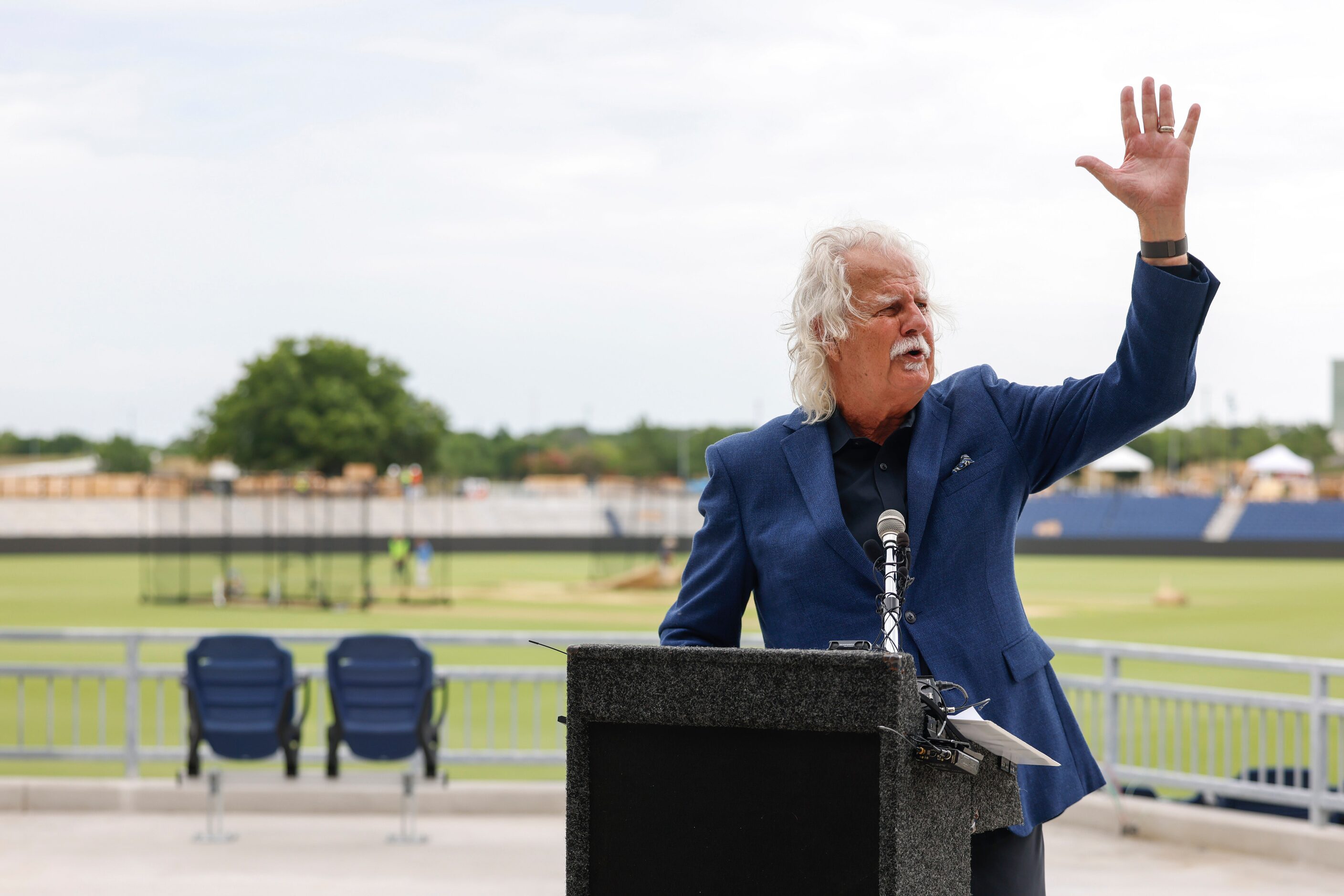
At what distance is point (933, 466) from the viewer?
237 cm

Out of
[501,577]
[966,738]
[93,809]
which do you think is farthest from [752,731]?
[501,577]

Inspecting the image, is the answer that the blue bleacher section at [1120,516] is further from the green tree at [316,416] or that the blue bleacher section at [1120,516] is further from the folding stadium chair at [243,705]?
the folding stadium chair at [243,705]

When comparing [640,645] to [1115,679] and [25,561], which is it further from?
[25,561]

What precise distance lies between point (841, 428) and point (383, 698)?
5.72 m

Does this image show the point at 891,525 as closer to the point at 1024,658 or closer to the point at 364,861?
the point at 1024,658

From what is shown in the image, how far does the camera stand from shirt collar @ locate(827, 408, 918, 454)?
248 centimetres

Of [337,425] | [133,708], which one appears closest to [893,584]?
[133,708]

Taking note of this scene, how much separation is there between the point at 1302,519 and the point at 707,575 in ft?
189

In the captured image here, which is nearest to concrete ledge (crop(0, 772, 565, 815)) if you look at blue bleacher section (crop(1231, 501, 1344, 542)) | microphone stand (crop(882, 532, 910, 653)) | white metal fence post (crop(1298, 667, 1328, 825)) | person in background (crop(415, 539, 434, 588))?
white metal fence post (crop(1298, 667, 1328, 825))

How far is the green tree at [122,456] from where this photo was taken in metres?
Answer: 115

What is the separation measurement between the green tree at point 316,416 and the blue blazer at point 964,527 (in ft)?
281

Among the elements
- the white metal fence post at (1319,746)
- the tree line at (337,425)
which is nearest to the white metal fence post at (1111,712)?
the white metal fence post at (1319,746)

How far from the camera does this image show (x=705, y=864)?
176cm

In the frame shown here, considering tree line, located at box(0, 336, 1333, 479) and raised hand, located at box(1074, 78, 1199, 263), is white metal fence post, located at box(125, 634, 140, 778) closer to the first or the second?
raised hand, located at box(1074, 78, 1199, 263)
